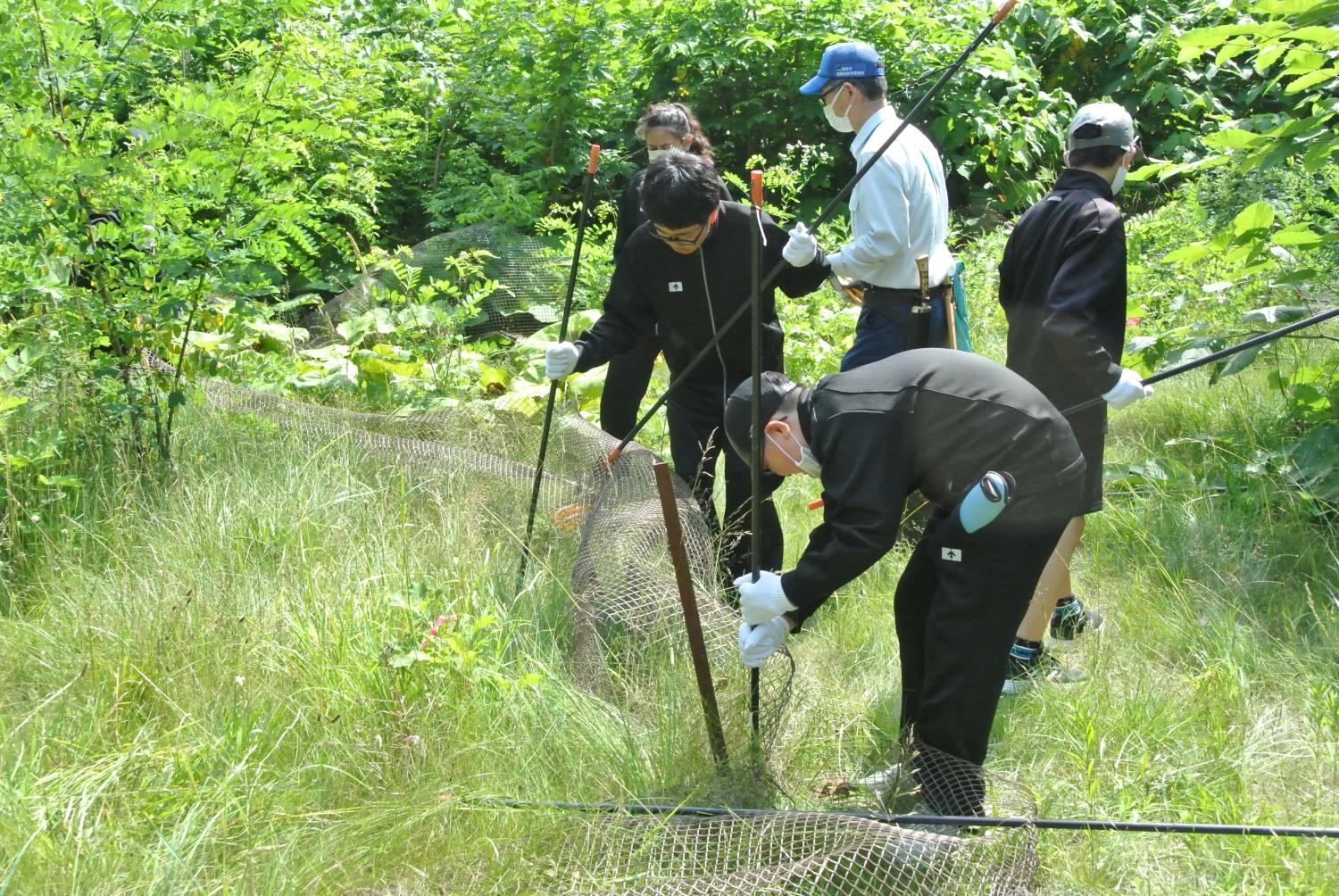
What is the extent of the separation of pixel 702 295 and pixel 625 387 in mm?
858

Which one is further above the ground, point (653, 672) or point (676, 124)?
point (676, 124)

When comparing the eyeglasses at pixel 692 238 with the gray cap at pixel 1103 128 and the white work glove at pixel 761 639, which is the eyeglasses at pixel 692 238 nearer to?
the gray cap at pixel 1103 128

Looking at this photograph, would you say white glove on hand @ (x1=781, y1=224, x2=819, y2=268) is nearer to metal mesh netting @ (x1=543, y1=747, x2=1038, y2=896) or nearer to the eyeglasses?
the eyeglasses

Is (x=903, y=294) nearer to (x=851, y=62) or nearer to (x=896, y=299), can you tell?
(x=896, y=299)

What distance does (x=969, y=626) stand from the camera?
120 inches

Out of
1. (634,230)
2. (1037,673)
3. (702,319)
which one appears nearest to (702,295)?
(702,319)

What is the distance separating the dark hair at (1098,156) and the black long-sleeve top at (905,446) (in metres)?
1.28

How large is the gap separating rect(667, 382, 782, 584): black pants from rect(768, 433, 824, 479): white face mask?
1201 mm

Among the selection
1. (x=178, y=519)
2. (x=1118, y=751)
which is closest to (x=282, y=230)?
(x=178, y=519)

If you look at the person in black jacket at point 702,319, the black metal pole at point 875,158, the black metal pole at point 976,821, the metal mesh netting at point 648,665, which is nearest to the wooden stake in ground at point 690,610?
the metal mesh netting at point 648,665

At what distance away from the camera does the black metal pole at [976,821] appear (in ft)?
9.17

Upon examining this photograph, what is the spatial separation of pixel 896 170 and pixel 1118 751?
1.96 metres

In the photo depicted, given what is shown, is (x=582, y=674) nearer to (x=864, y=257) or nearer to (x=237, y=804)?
(x=237, y=804)

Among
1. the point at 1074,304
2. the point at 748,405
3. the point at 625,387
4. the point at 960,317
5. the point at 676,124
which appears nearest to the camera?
the point at 748,405
